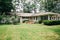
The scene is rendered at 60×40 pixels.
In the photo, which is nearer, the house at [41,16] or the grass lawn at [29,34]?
the grass lawn at [29,34]

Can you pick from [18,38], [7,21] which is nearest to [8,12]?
[7,21]

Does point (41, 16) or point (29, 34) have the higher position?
point (29, 34)

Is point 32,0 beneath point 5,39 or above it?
above

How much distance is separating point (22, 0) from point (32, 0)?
424 cm

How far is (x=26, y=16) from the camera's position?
4919 centimetres

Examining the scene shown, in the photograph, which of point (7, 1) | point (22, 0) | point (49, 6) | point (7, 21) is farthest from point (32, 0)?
point (7, 21)

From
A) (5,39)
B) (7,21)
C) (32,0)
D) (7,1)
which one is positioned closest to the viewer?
(5,39)

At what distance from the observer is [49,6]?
63312 mm

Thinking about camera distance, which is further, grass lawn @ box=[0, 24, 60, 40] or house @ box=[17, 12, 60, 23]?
house @ box=[17, 12, 60, 23]

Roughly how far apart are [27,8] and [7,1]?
24691mm

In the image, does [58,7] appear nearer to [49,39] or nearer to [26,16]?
[26,16]

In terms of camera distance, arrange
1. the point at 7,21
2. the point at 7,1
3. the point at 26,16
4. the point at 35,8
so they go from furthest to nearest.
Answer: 1. the point at 35,8
2. the point at 26,16
3. the point at 7,1
4. the point at 7,21

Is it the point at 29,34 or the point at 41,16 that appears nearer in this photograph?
the point at 29,34

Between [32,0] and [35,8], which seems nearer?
[32,0]
